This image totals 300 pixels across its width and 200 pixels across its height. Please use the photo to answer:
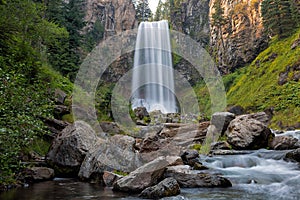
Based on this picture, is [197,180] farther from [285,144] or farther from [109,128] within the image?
[109,128]

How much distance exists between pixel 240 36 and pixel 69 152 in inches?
1693

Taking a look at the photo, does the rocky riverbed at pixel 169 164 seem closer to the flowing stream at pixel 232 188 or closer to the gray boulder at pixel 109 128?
the flowing stream at pixel 232 188

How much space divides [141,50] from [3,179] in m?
47.0

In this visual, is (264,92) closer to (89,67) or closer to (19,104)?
(89,67)

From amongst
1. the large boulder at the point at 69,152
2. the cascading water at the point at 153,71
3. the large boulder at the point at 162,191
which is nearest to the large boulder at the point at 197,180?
the large boulder at the point at 162,191

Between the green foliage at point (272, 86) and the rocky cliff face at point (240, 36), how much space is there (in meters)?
4.18

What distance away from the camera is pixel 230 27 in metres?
50.3

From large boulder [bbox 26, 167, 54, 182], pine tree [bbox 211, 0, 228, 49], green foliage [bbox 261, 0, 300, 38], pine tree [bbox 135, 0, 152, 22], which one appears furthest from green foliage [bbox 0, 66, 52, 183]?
pine tree [bbox 135, 0, 152, 22]

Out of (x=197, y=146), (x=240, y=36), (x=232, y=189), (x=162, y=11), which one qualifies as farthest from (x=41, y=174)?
(x=162, y=11)

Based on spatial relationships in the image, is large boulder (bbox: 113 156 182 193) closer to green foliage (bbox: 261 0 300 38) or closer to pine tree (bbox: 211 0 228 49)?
green foliage (bbox: 261 0 300 38)

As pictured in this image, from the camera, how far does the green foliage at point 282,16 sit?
3797cm

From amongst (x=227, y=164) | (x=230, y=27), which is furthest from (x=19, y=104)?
(x=230, y=27)

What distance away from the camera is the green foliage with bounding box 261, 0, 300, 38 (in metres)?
38.0

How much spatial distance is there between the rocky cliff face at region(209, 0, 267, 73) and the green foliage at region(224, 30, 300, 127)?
13.7 feet
